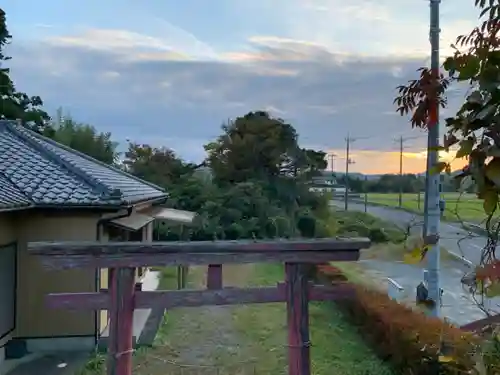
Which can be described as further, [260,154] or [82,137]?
[260,154]

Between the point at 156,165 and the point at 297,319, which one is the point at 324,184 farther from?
the point at 297,319

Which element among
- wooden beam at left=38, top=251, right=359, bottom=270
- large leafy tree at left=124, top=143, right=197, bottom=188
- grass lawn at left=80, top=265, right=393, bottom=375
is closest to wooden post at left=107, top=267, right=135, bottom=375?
wooden beam at left=38, top=251, right=359, bottom=270

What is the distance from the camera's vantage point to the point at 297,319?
3998mm

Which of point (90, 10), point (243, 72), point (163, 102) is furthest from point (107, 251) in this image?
point (163, 102)

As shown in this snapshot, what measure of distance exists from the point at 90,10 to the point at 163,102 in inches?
349

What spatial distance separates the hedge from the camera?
5.62m

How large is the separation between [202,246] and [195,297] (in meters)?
0.51

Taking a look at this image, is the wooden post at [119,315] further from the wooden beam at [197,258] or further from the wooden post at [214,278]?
the wooden post at [214,278]

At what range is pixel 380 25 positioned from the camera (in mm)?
5215

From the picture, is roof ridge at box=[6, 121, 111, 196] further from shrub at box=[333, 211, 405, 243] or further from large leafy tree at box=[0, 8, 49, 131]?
shrub at box=[333, 211, 405, 243]

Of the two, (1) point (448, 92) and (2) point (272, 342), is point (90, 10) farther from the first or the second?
(1) point (448, 92)

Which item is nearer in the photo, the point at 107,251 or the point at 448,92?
the point at 448,92

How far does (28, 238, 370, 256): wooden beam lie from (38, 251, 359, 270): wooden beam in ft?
0.09

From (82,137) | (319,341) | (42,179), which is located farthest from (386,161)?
(82,137)
